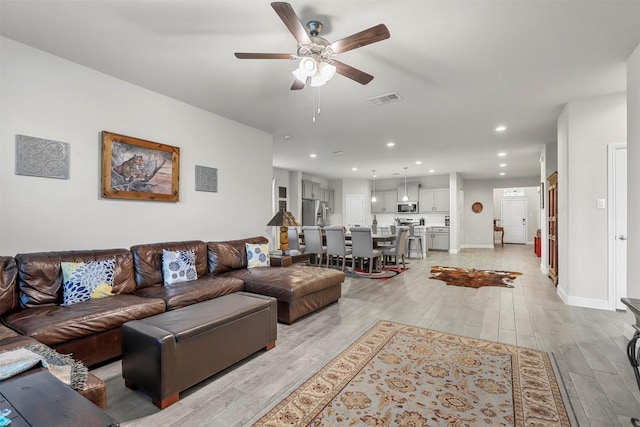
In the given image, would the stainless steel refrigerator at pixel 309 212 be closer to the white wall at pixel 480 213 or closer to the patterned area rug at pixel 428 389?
the white wall at pixel 480 213

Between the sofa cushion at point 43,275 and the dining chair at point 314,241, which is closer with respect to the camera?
the sofa cushion at point 43,275

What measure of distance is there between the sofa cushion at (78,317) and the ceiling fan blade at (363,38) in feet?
8.36

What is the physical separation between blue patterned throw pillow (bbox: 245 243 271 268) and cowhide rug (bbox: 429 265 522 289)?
3123 millimetres

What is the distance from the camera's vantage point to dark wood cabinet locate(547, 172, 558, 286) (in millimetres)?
4855

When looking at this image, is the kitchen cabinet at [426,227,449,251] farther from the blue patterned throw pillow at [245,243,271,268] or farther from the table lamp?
the blue patterned throw pillow at [245,243,271,268]

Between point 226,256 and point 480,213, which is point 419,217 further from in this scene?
point 226,256

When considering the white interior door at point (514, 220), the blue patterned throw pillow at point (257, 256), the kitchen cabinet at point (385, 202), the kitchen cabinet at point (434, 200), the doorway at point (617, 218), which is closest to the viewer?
the doorway at point (617, 218)

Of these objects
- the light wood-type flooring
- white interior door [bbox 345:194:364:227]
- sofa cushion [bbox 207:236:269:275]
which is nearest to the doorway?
the light wood-type flooring

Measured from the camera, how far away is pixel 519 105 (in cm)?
393

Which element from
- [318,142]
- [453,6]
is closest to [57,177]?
[453,6]

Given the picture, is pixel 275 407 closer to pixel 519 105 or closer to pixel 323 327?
pixel 323 327

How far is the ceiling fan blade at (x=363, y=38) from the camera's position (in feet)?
6.09

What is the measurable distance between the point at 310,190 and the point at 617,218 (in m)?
7.51

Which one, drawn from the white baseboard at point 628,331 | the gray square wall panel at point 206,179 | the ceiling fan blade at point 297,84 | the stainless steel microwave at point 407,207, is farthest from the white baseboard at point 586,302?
the stainless steel microwave at point 407,207
